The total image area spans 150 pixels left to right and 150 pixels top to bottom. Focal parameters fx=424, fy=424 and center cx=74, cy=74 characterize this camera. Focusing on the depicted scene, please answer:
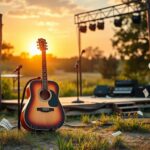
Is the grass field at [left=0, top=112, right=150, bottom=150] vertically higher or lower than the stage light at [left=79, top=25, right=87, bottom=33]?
lower

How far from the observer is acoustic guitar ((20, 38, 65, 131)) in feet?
26.6

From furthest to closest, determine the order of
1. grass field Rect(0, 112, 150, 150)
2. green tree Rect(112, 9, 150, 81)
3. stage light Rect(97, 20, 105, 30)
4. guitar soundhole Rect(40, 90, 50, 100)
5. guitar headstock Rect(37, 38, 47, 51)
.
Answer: green tree Rect(112, 9, 150, 81)
stage light Rect(97, 20, 105, 30)
guitar headstock Rect(37, 38, 47, 51)
guitar soundhole Rect(40, 90, 50, 100)
grass field Rect(0, 112, 150, 150)

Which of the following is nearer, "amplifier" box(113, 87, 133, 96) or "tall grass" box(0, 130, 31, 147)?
"tall grass" box(0, 130, 31, 147)

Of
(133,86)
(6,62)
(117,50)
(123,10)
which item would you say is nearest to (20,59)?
(6,62)

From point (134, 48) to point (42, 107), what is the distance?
2623 centimetres

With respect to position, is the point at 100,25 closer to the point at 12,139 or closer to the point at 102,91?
the point at 102,91

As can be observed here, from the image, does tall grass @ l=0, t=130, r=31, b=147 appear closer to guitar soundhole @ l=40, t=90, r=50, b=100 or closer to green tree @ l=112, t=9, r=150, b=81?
guitar soundhole @ l=40, t=90, r=50, b=100

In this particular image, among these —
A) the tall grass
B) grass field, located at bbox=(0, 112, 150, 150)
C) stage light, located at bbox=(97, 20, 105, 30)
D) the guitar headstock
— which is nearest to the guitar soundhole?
grass field, located at bbox=(0, 112, 150, 150)

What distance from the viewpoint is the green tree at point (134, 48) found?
33.3m

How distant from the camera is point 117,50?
1406 inches

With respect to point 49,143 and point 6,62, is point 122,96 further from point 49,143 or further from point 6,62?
point 6,62

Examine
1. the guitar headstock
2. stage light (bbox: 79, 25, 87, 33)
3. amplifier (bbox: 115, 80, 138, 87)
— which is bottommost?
amplifier (bbox: 115, 80, 138, 87)

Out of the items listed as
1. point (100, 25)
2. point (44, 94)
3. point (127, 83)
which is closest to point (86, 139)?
point (44, 94)

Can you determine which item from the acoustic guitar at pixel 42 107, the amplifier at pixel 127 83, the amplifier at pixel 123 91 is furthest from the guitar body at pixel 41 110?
the amplifier at pixel 127 83
